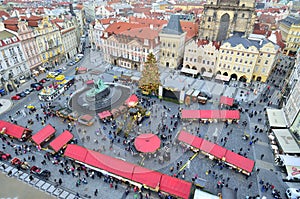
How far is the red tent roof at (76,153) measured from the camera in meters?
33.4

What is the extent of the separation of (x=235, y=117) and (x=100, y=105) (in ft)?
101

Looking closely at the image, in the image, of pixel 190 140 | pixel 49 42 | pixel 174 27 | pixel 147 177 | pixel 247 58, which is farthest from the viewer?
pixel 49 42

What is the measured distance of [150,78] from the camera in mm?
52750

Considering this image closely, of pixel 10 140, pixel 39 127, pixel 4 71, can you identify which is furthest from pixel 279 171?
pixel 4 71

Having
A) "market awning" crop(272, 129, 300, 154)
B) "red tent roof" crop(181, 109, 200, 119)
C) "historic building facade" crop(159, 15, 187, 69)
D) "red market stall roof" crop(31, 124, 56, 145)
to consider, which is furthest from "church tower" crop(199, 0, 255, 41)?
"red market stall roof" crop(31, 124, 56, 145)

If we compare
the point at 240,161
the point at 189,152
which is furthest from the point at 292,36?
the point at 189,152

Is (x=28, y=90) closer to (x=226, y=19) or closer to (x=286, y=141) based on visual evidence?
(x=286, y=141)

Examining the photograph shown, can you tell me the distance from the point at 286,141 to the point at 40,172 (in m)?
42.9

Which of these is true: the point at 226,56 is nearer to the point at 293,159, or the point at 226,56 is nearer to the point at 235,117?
the point at 235,117

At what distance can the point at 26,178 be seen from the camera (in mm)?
31766

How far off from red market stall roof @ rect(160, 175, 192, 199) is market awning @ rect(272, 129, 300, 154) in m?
20.2

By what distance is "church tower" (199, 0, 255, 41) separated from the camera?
235 ft

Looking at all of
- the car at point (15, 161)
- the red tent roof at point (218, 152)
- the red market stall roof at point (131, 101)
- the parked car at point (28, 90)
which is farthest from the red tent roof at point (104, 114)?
the parked car at point (28, 90)

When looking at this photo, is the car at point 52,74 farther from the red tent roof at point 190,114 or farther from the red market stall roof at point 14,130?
the red tent roof at point 190,114
